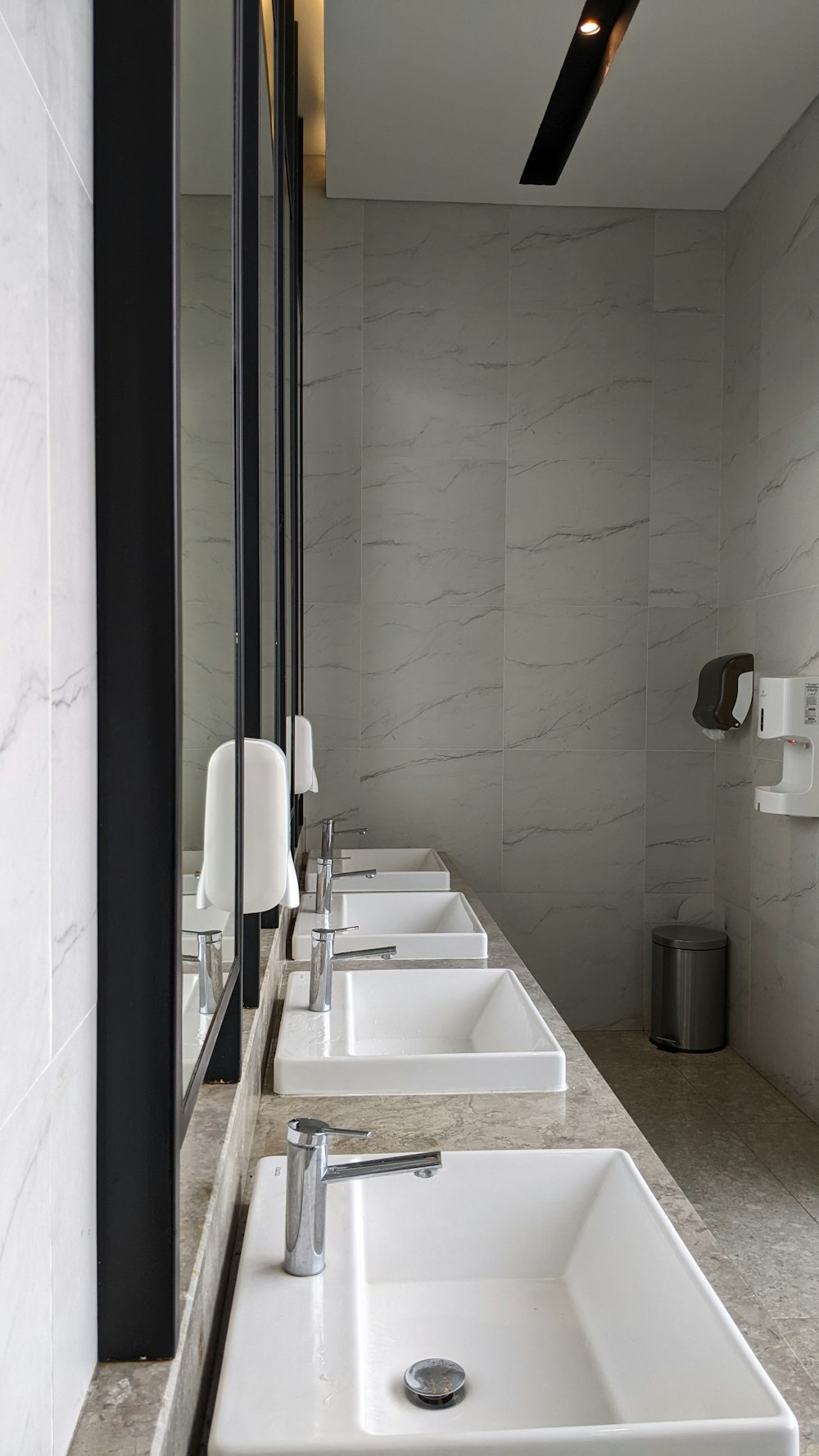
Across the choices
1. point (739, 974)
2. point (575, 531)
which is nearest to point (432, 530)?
point (575, 531)

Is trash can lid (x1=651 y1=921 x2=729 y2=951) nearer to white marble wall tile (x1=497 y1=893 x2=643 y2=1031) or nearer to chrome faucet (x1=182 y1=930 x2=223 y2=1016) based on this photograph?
white marble wall tile (x1=497 y1=893 x2=643 y2=1031)

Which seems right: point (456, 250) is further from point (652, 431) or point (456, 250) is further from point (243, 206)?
point (243, 206)

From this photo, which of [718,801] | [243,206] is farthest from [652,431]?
[243,206]

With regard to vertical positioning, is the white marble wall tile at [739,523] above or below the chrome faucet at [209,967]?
above

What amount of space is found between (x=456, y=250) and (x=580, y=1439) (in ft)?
12.5

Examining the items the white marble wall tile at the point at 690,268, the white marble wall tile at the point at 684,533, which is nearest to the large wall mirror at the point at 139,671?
the white marble wall tile at the point at 684,533

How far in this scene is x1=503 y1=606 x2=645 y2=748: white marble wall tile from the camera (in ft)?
12.9

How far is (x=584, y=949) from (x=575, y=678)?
1.00 meters

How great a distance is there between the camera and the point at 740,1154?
298cm

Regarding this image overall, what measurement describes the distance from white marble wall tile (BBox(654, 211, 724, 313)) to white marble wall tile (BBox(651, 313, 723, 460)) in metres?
0.04

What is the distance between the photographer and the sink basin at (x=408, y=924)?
2309mm

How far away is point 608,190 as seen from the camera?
3758mm

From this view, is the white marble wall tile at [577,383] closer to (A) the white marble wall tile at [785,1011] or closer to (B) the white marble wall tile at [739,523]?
(B) the white marble wall tile at [739,523]

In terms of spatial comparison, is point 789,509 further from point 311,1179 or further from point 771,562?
point 311,1179
